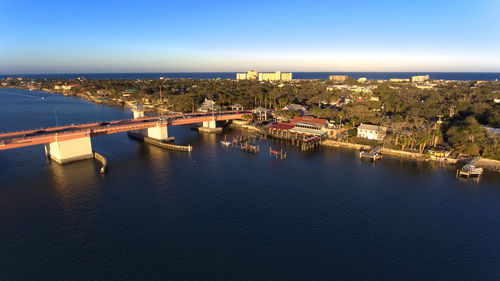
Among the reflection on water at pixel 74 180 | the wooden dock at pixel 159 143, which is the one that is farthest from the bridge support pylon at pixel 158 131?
the reflection on water at pixel 74 180

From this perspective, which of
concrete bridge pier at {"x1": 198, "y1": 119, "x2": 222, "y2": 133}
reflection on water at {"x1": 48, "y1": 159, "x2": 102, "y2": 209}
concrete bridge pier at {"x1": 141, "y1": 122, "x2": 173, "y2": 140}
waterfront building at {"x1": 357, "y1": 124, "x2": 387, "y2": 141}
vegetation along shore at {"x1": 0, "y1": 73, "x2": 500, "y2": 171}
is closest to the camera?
reflection on water at {"x1": 48, "y1": 159, "x2": 102, "y2": 209}

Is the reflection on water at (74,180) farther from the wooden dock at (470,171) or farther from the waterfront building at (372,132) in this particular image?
the wooden dock at (470,171)

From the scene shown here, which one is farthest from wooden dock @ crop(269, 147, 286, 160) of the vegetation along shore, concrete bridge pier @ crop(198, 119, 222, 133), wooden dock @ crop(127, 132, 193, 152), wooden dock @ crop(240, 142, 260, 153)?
concrete bridge pier @ crop(198, 119, 222, 133)

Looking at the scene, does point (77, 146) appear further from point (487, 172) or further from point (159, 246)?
point (487, 172)

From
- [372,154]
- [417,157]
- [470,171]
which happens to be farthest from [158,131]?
[470,171]

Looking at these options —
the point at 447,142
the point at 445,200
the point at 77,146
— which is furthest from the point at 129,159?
the point at 447,142

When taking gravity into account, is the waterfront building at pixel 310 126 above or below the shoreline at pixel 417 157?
above

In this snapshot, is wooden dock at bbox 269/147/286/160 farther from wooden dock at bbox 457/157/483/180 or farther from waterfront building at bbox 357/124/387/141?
wooden dock at bbox 457/157/483/180
